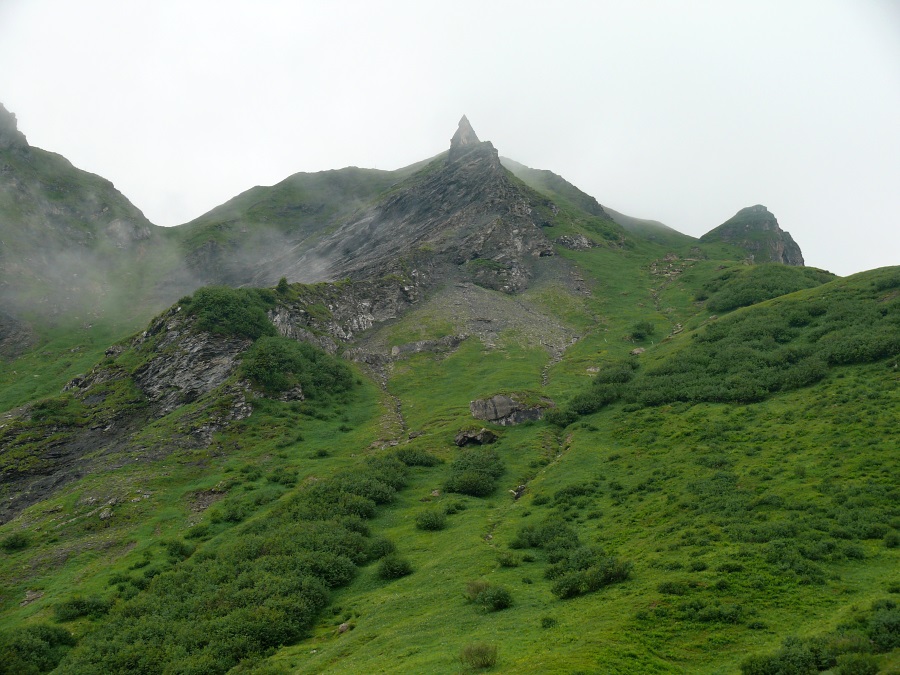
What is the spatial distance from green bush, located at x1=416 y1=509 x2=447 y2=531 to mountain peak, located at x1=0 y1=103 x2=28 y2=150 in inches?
8679

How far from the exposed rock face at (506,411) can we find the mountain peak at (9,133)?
684 feet

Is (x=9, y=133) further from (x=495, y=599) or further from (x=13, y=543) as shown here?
(x=495, y=599)

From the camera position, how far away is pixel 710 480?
42.4 meters

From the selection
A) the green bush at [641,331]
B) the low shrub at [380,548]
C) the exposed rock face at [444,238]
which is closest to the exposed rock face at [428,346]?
the exposed rock face at [444,238]

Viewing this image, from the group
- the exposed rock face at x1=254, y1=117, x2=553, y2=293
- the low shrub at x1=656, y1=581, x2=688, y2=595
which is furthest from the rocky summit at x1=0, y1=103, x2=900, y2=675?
the exposed rock face at x1=254, y1=117, x2=553, y2=293

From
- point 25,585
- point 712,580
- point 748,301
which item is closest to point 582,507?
point 712,580

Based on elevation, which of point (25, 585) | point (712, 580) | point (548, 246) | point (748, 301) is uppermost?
point (548, 246)

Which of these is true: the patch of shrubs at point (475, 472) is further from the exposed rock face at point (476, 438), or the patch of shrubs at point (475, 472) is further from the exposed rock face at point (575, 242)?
the exposed rock face at point (575, 242)

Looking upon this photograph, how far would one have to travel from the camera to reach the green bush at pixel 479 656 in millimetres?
22844

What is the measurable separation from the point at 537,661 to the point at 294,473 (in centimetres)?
4867

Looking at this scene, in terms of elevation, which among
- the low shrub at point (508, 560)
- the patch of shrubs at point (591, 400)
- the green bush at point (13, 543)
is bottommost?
the green bush at point (13, 543)

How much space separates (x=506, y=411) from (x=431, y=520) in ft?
92.5

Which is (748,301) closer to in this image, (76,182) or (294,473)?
(294,473)

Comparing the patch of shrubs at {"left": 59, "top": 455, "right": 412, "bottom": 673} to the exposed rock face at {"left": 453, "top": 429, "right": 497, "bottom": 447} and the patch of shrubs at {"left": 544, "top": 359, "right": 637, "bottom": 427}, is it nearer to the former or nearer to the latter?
the exposed rock face at {"left": 453, "top": 429, "right": 497, "bottom": 447}
